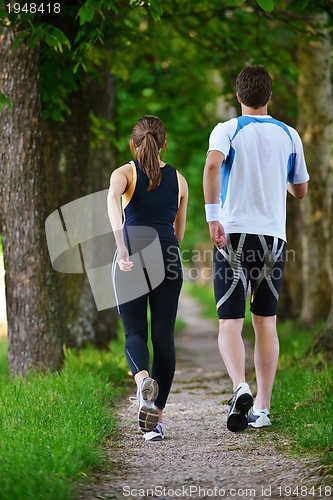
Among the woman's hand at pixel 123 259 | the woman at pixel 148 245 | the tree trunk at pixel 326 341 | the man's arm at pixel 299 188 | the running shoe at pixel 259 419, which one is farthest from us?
the tree trunk at pixel 326 341

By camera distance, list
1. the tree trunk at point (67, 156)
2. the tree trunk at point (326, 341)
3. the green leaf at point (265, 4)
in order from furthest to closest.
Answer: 1. the tree trunk at point (67, 156)
2. the tree trunk at point (326, 341)
3. the green leaf at point (265, 4)

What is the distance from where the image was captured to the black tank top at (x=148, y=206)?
189 inches

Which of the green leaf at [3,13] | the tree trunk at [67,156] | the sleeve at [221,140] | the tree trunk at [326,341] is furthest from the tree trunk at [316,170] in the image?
the sleeve at [221,140]

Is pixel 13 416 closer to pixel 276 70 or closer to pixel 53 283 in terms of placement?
pixel 53 283

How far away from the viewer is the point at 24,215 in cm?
657

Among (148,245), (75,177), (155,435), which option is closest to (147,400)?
(155,435)

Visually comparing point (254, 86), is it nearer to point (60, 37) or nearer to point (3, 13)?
point (60, 37)

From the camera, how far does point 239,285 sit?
15.8 ft

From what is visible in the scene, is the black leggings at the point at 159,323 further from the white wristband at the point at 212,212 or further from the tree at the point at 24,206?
the tree at the point at 24,206

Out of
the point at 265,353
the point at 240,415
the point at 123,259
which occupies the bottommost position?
the point at 240,415

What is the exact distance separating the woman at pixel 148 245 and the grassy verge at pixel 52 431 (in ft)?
1.75

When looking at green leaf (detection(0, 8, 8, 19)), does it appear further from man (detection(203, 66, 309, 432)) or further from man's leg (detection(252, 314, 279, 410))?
man's leg (detection(252, 314, 279, 410))

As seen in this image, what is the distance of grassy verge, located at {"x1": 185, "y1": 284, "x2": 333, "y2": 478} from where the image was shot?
163 inches

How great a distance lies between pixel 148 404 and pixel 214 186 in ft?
4.88
